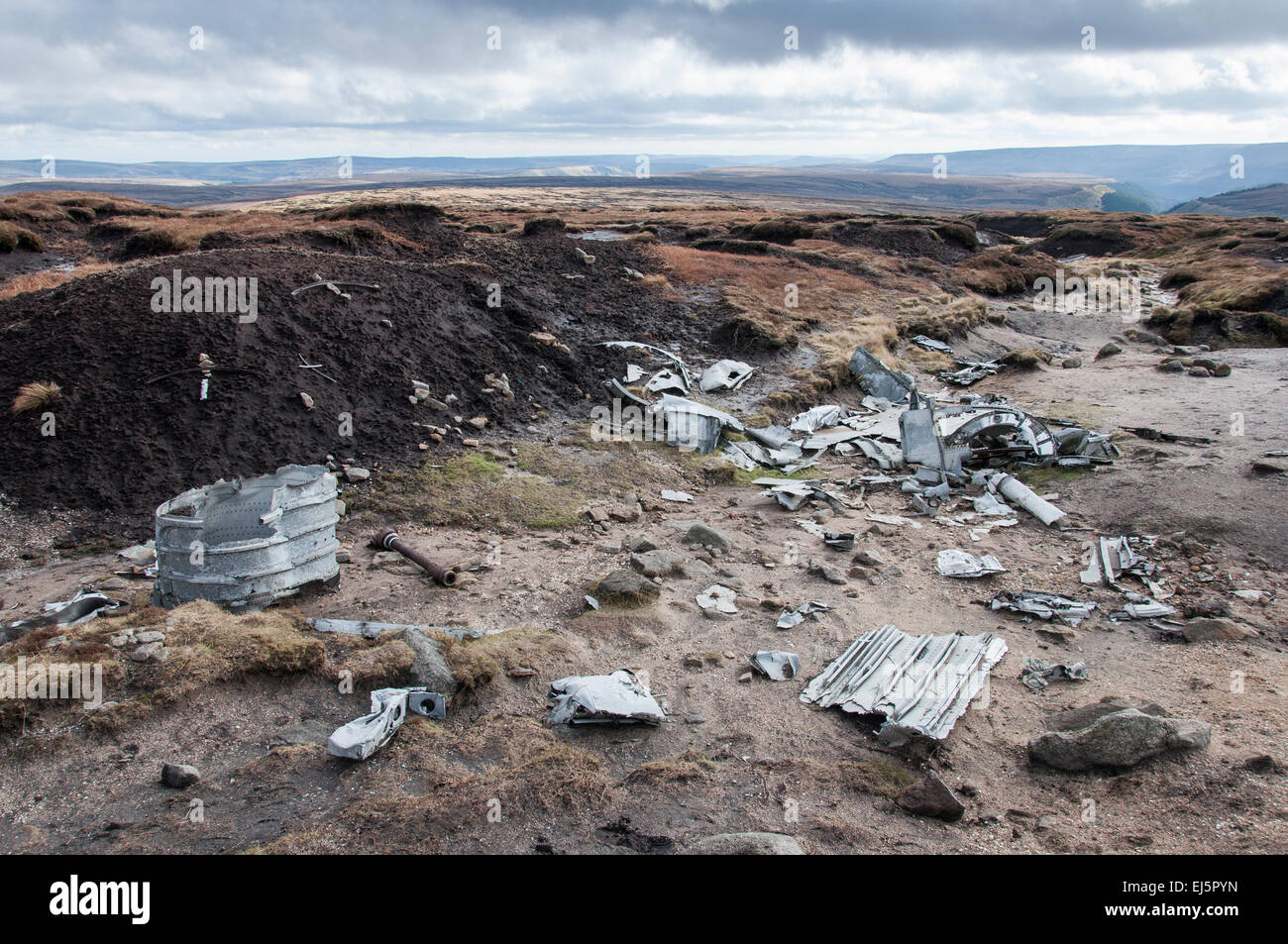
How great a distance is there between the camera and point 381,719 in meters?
4.78

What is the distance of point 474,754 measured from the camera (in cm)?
483

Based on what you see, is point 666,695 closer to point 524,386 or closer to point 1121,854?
point 1121,854

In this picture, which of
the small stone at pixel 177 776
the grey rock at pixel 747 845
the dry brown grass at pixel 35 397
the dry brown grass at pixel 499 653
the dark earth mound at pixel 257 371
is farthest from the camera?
the dry brown grass at pixel 35 397

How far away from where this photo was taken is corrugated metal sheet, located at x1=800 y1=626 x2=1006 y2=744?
207 inches

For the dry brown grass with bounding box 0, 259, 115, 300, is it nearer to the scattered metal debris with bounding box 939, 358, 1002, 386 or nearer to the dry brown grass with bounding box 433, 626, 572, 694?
the dry brown grass with bounding box 433, 626, 572, 694

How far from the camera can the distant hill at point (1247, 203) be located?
118 meters

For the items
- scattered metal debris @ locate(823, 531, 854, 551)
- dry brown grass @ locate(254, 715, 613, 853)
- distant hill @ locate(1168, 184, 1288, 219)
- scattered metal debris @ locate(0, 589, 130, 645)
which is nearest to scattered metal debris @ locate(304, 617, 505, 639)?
dry brown grass @ locate(254, 715, 613, 853)

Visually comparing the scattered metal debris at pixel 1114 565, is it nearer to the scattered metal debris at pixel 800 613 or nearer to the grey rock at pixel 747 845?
the scattered metal debris at pixel 800 613

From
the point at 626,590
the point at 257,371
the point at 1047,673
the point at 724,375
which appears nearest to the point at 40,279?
the point at 257,371

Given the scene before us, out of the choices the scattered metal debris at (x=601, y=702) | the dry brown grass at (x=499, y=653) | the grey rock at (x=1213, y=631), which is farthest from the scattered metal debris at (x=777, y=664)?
the grey rock at (x=1213, y=631)

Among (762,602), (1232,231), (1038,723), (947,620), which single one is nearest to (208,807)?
(762,602)

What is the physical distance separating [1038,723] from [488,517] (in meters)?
6.09

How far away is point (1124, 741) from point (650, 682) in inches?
129

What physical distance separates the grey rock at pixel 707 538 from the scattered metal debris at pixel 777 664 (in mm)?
2373
